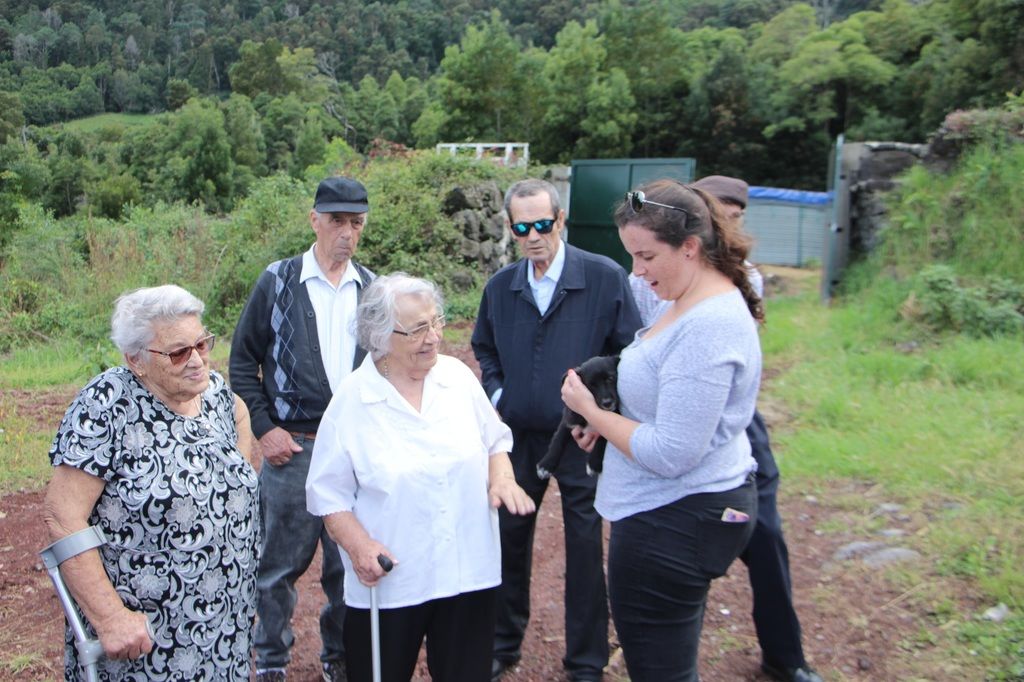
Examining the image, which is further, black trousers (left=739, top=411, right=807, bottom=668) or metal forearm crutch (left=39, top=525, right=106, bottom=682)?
black trousers (left=739, top=411, right=807, bottom=668)

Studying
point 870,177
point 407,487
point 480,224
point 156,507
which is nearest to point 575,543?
point 407,487

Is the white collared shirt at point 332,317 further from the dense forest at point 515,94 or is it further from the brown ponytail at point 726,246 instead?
the dense forest at point 515,94

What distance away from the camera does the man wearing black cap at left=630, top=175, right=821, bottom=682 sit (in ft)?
10.2

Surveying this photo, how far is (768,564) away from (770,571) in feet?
A: 0.10

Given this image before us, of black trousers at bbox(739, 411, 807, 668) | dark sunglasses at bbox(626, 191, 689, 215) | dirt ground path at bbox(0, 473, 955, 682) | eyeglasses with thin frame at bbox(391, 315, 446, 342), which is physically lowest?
dirt ground path at bbox(0, 473, 955, 682)

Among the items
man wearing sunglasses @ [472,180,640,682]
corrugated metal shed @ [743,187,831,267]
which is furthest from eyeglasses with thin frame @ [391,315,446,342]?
corrugated metal shed @ [743,187,831,267]

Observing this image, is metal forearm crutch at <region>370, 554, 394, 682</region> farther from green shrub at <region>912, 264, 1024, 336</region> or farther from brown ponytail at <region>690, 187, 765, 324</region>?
green shrub at <region>912, 264, 1024, 336</region>

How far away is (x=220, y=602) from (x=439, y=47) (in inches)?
3254

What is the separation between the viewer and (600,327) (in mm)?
3223

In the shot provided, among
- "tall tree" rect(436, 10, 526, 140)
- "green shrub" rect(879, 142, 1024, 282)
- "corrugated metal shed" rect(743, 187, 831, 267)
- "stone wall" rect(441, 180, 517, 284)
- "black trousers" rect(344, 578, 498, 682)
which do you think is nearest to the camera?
"black trousers" rect(344, 578, 498, 682)

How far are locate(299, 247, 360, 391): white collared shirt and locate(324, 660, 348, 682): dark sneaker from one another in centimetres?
106

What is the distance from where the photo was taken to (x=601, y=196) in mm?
12211

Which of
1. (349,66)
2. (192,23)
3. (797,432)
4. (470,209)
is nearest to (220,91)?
(192,23)

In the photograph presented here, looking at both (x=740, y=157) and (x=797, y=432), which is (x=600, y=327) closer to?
(x=797, y=432)
